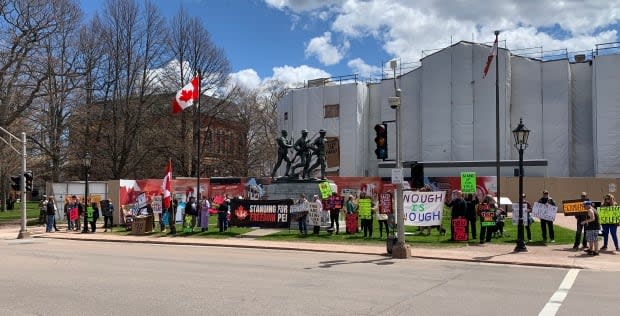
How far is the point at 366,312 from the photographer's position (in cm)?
873

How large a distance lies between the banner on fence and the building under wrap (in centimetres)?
2579

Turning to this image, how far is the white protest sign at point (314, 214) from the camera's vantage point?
→ 24.2 m

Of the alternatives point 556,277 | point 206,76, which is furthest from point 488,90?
point 556,277

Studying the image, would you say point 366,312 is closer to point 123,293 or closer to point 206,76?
point 123,293

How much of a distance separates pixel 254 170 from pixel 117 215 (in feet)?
125

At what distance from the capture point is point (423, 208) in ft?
71.6

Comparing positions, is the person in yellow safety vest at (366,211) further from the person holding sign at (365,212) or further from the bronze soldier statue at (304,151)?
the bronze soldier statue at (304,151)

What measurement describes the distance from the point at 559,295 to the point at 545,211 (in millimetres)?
9880

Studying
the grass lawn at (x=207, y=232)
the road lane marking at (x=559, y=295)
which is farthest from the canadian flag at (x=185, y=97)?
the road lane marking at (x=559, y=295)

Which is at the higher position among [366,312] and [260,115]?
[260,115]

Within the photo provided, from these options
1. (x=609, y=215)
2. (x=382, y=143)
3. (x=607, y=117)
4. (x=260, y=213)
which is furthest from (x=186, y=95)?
(x=607, y=117)

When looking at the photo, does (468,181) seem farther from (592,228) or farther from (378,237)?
(592,228)

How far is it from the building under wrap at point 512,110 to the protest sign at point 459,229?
1153 inches

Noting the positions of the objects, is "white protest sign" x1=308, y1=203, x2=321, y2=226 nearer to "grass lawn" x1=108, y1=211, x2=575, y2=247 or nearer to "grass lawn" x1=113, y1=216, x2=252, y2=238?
"grass lawn" x1=108, y1=211, x2=575, y2=247
